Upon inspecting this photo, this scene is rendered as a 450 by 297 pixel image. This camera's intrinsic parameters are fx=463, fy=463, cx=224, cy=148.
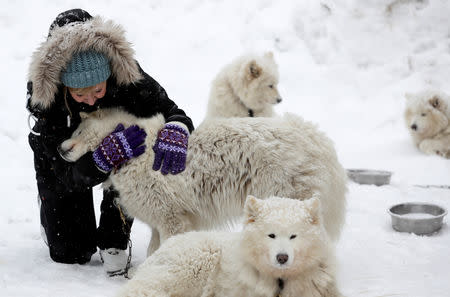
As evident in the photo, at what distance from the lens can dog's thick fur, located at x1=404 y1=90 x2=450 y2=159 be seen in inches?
305

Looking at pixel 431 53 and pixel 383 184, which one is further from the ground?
pixel 431 53

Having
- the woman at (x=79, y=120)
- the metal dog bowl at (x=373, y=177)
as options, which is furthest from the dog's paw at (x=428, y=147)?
the woman at (x=79, y=120)

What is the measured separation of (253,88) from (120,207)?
136 inches

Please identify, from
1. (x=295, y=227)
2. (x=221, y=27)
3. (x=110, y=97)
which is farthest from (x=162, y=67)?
(x=295, y=227)

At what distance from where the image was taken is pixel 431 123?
7.97 metres

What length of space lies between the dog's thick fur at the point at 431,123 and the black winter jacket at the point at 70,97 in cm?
539

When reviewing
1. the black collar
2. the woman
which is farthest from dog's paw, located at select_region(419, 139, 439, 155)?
the black collar

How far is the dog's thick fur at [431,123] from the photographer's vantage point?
25.4 ft

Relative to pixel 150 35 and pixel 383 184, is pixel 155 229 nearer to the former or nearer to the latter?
pixel 383 184

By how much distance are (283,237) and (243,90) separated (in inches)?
178

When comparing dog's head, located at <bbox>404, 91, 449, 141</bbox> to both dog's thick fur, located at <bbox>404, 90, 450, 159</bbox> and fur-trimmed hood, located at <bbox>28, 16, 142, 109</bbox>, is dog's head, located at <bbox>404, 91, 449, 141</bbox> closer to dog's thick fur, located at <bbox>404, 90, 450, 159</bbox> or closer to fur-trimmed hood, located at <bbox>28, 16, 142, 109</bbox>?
dog's thick fur, located at <bbox>404, 90, 450, 159</bbox>

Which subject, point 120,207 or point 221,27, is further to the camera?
point 221,27

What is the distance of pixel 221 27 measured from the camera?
12.4 m

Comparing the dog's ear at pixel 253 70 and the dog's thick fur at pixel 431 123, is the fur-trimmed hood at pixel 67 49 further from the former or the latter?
the dog's thick fur at pixel 431 123
